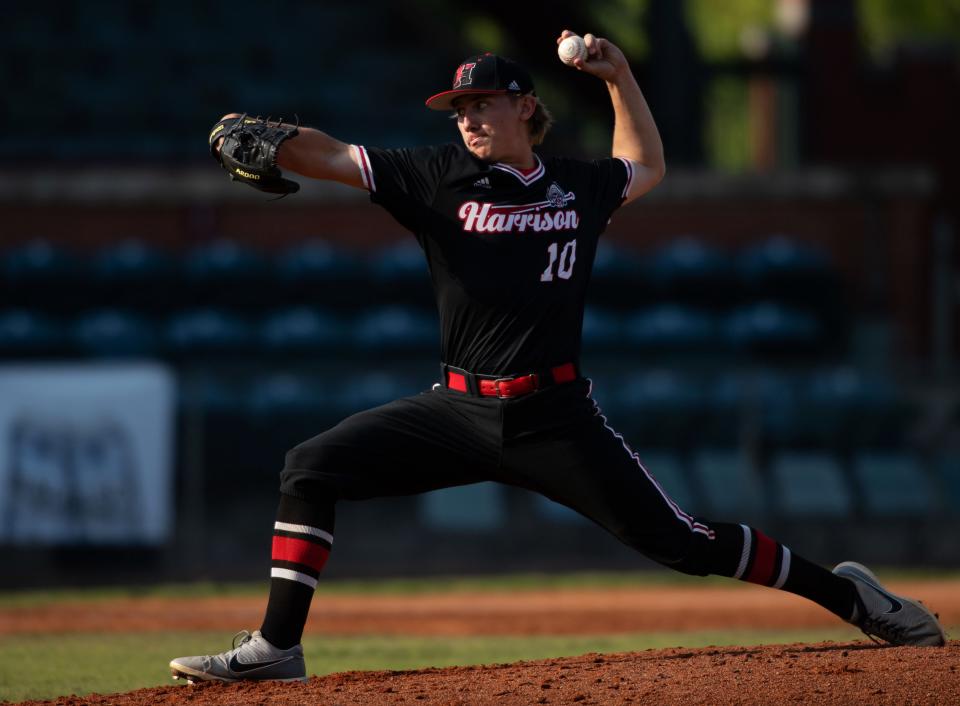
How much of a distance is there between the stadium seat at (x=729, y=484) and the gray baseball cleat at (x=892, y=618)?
723cm

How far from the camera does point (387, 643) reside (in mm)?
8477

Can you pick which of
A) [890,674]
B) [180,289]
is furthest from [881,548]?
[890,674]

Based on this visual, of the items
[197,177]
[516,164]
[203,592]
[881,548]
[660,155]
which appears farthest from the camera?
[197,177]

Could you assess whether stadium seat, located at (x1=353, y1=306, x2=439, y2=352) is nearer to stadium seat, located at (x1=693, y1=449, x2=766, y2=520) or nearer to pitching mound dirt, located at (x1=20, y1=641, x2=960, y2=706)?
stadium seat, located at (x1=693, y1=449, x2=766, y2=520)

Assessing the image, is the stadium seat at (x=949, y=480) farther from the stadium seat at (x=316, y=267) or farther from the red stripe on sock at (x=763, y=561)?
the red stripe on sock at (x=763, y=561)

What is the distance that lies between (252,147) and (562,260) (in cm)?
117

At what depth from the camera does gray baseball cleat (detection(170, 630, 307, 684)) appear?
17.2ft

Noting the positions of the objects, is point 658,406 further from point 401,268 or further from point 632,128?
point 632,128

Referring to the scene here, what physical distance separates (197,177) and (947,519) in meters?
9.06

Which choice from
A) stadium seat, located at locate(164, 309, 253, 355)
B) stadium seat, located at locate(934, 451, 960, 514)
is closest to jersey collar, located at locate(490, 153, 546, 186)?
stadium seat, located at locate(934, 451, 960, 514)

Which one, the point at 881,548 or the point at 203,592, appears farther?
the point at 881,548

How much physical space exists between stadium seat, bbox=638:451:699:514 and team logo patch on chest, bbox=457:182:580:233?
7556 mm

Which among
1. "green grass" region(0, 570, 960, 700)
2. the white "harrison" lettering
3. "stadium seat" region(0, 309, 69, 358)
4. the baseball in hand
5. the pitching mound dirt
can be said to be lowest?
"green grass" region(0, 570, 960, 700)

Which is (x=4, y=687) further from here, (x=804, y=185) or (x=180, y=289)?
(x=804, y=185)
